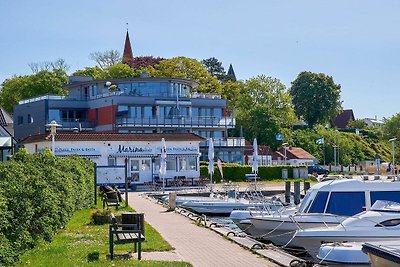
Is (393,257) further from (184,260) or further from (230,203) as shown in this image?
(230,203)

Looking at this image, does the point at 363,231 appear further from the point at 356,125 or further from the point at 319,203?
the point at 356,125

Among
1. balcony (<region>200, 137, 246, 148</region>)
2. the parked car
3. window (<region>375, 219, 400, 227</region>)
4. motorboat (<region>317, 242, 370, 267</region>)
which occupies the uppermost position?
balcony (<region>200, 137, 246, 148</region>)

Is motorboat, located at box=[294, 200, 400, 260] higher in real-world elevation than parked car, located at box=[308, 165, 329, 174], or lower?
lower

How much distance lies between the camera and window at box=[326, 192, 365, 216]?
24172mm

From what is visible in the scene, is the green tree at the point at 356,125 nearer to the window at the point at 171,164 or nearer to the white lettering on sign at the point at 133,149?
the window at the point at 171,164

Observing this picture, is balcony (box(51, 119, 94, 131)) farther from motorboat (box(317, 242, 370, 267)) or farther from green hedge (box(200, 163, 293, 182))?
motorboat (box(317, 242, 370, 267))

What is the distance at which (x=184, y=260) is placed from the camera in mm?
16531

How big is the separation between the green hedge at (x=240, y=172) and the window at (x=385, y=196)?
41741 mm

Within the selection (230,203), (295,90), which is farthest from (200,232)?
(295,90)

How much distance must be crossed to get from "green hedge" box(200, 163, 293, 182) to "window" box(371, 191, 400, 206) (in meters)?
41.7

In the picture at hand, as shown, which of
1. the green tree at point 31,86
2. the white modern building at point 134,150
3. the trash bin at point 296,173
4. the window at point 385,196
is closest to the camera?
the window at point 385,196

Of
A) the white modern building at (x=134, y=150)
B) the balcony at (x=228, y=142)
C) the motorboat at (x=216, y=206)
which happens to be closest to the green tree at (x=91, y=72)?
the balcony at (x=228, y=142)

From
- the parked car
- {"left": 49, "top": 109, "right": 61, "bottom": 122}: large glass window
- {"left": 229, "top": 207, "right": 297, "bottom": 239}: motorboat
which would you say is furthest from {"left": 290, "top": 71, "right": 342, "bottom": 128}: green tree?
{"left": 229, "top": 207, "right": 297, "bottom": 239}: motorboat

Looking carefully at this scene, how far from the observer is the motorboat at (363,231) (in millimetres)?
20297
